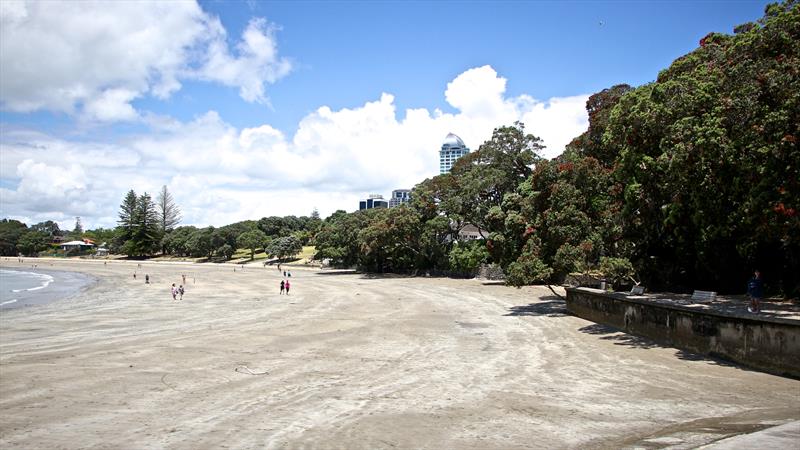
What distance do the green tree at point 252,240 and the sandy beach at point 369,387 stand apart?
259 ft

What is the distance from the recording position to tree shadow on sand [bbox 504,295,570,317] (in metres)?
29.3

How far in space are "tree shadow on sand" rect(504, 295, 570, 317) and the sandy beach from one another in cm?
200

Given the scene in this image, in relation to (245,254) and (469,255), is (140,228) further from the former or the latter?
(469,255)

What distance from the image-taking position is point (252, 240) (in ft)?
347

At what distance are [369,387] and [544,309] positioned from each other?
66.1 feet

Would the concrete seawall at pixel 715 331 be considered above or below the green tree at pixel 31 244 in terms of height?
below

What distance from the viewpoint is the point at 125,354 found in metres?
18.5

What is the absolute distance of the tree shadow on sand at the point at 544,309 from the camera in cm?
2931

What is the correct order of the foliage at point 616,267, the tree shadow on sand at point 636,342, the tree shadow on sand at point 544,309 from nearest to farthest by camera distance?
the tree shadow on sand at point 636,342 → the foliage at point 616,267 → the tree shadow on sand at point 544,309

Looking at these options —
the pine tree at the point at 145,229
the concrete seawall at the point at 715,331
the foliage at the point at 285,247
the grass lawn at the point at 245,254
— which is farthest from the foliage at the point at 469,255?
the pine tree at the point at 145,229

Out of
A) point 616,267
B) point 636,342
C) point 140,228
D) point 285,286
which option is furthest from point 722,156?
point 140,228

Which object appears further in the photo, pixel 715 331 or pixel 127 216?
pixel 127 216

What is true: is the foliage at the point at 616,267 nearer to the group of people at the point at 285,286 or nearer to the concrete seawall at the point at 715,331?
the concrete seawall at the point at 715,331

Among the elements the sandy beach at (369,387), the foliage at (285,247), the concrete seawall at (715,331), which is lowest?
the sandy beach at (369,387)
